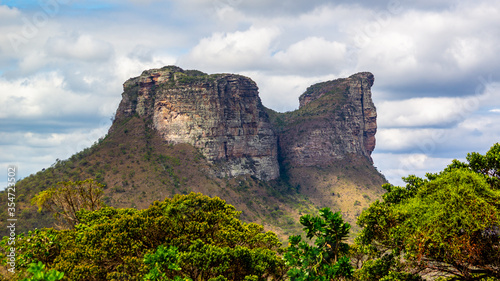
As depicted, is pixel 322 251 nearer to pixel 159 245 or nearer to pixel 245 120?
pixel 159 245

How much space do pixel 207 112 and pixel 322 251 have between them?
125 meters

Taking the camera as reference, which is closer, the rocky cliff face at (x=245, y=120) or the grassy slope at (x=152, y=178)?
the grassy slope at (x=152, y=178)

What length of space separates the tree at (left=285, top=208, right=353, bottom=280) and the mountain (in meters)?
95.1

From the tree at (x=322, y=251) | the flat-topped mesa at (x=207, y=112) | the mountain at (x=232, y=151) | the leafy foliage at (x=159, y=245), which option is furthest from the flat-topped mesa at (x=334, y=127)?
the tree at (x=322, y=251)

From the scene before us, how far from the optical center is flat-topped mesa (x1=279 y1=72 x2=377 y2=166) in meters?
166

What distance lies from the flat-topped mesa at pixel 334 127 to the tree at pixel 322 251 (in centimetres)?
14987

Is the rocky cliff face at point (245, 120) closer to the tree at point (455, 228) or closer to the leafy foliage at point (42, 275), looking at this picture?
the tree at point (455, 228)

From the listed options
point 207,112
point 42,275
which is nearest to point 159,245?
point 42,275

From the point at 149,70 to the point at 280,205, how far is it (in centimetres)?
6465

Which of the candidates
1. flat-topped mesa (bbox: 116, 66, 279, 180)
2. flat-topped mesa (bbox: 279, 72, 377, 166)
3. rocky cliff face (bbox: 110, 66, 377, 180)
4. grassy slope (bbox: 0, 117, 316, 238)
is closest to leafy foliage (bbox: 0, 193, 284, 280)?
grassy slope (bbox: 0, 117, 316, 238)

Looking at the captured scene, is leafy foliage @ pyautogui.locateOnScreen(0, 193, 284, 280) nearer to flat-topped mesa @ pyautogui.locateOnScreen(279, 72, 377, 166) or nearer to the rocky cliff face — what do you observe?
the rocky cliff face

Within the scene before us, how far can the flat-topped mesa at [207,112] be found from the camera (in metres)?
136

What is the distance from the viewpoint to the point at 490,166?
2336 centimetres

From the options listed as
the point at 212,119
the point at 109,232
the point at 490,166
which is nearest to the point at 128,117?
the point at 212,119
